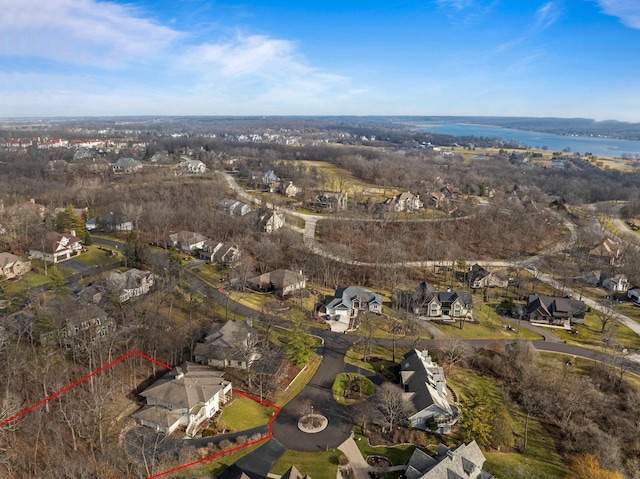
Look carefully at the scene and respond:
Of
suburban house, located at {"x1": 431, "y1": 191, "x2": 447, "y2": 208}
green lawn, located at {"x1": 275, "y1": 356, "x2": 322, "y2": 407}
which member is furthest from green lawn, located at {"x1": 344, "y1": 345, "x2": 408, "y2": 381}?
suburban house, located at {"x1": 431, "y1": 191, "x2": 447, "y2": 208}

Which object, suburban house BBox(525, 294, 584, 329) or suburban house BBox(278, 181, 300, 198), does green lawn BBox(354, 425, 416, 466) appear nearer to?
suburban house BBox(525, 294, 584, 329)

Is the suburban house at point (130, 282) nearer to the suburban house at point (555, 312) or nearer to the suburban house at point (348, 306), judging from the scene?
the suburban house at point (348, 306)

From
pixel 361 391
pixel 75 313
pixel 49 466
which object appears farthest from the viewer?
pixel 75 313

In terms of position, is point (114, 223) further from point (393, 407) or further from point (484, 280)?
point (484, 280)

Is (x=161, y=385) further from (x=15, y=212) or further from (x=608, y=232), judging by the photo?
(x=608, y=232)

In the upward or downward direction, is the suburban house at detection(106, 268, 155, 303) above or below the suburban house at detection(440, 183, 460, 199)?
below

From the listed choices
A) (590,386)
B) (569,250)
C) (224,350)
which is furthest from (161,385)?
(569,250)
